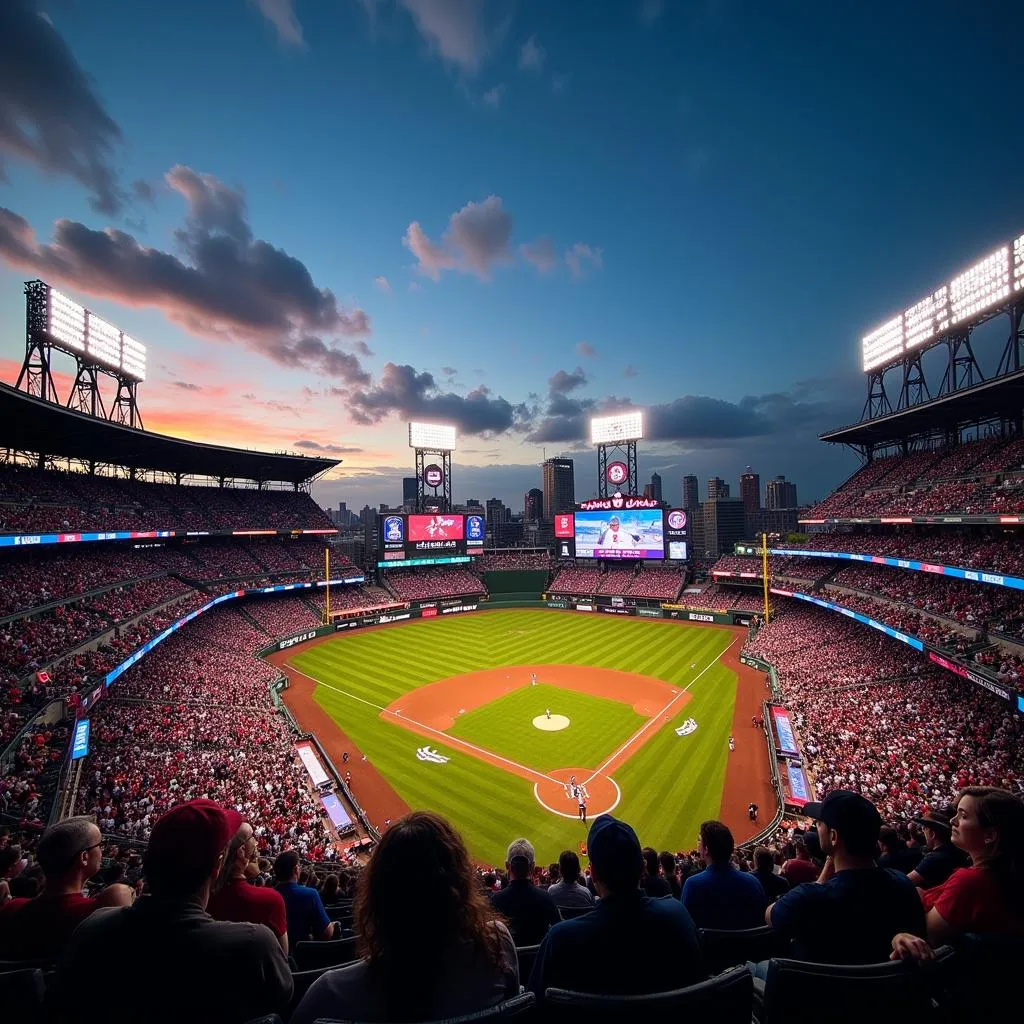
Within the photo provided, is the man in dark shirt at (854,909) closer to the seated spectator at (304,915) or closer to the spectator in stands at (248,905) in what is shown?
the spectator in stands at (248,905)

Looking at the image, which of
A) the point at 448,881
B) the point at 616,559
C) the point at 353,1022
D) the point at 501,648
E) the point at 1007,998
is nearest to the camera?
the point at 353,1022

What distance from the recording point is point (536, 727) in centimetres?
3000

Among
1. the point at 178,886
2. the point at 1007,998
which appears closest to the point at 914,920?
the point at 1007,998

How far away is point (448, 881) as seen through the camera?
8.26ft

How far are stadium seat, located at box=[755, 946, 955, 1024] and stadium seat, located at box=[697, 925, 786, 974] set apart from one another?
1452 millimetres

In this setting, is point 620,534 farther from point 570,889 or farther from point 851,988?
point 851,988

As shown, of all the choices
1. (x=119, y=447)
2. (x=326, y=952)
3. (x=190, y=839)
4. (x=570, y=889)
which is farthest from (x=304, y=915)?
(x=119, y=447)

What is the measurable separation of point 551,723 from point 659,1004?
30375 mm

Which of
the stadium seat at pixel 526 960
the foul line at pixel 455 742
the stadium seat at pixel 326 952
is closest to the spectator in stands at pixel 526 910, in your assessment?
the stadium seat at pixel 526 960

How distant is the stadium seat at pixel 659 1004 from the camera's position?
2.13 metres

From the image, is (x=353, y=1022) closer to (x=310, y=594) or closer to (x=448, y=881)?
(x=448, y=881)

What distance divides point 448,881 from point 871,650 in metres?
39.8

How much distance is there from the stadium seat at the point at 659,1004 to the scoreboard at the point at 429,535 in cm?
6456

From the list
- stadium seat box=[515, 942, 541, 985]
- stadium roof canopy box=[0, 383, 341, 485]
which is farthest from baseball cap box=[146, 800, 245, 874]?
stadium roof canopy box=[0, 383, 341, 485]
